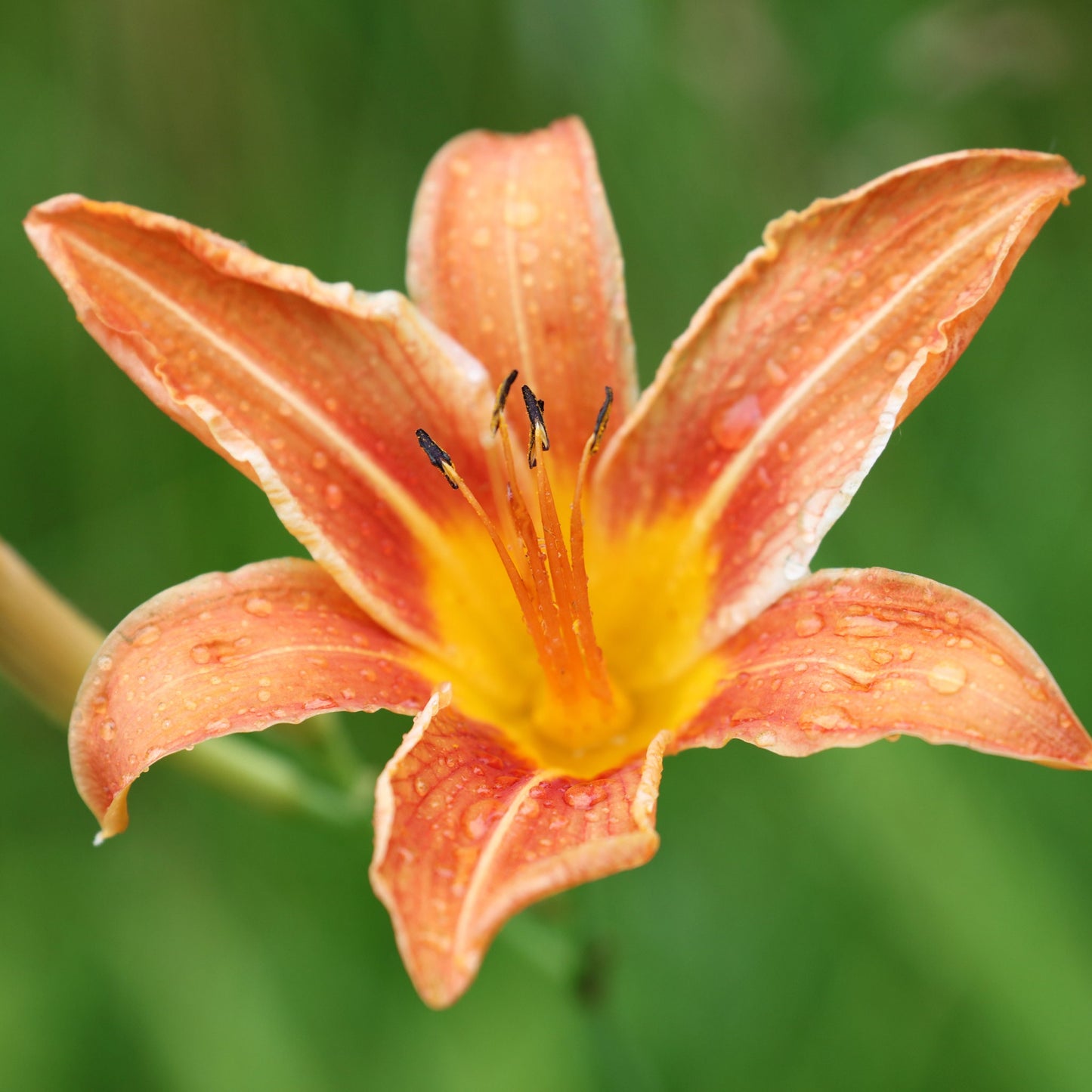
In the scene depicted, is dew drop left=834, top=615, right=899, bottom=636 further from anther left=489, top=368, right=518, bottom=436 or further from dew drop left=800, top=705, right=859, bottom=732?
anther left=489, top=368, right=518, bottom=436

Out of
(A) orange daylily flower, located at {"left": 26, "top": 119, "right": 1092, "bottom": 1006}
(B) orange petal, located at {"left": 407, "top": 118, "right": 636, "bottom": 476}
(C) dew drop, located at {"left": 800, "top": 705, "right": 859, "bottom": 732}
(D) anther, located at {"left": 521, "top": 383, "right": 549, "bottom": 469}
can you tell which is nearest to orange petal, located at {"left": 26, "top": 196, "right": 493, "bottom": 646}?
(A) orange daylily flower, located at {"left": 26, "top": 119, "right": 1092, "bottom": 1006}

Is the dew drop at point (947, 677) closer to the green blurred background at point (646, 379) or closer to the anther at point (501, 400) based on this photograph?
the anther at point (501, 400)

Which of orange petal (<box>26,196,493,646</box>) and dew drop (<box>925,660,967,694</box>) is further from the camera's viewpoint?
orange petal (<box>26,196,493,646</box>)

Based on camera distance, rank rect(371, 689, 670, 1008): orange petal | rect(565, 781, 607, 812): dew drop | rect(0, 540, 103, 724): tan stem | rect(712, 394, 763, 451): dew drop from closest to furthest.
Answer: rect(371, 689, 670, 1008): orange petal < rect(565, 781, 607, 812): dew drop < rect(0, 540, 103, 724): tan stem < rect(712, 394, 763, 451): dew drop

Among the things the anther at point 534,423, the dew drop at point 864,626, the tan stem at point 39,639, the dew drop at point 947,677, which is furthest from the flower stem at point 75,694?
the dew drop at point 947,677

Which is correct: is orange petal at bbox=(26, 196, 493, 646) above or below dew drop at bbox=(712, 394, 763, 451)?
above

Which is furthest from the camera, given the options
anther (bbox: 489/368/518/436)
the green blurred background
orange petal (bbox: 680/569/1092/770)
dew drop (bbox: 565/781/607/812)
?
the green blurred background
